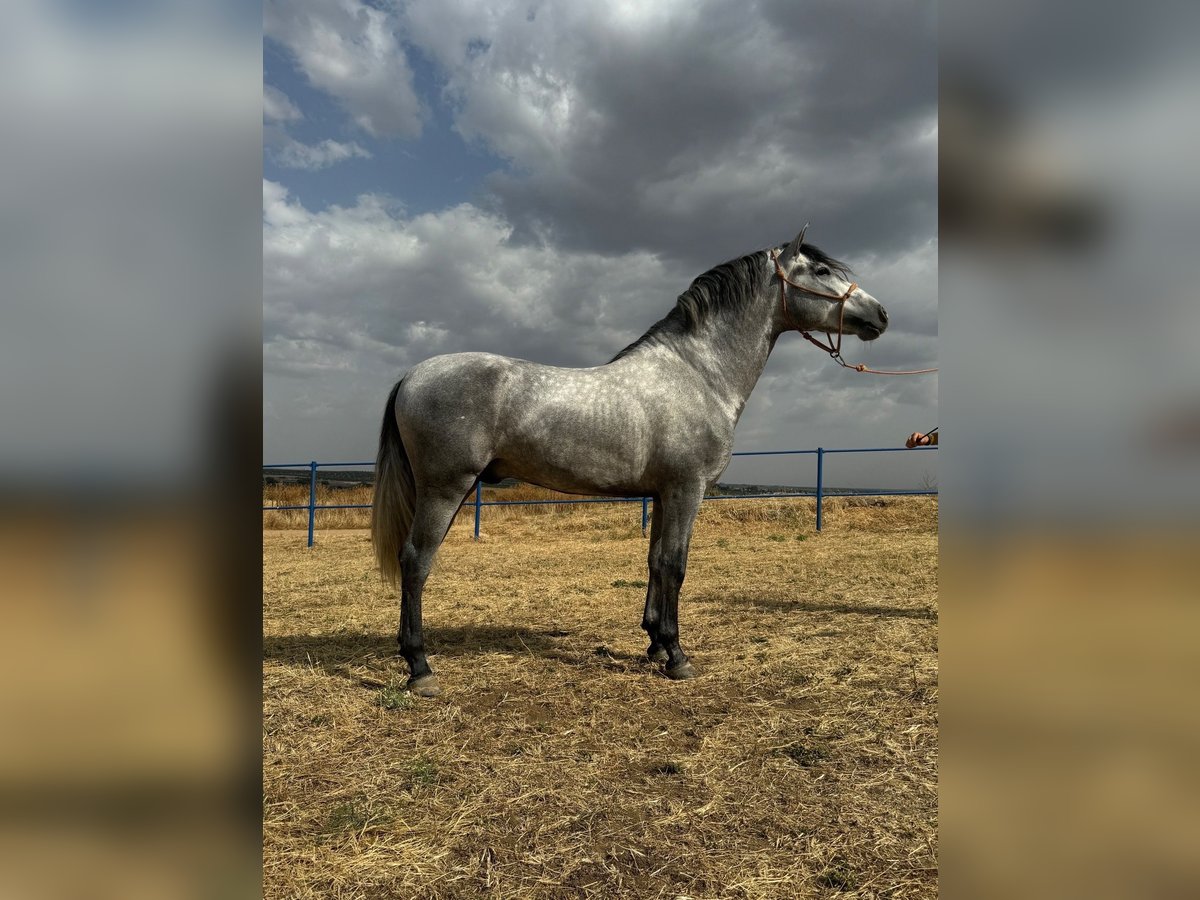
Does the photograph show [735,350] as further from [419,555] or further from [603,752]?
[603,752]

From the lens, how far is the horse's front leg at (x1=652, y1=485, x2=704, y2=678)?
3.68 m

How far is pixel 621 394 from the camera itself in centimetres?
364

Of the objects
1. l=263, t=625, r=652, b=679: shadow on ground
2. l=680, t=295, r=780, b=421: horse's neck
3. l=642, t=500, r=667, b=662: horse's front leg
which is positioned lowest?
l=263, t=625, r=652, b=679: shadow on ground

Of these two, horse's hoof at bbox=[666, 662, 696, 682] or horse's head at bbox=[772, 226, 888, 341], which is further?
horse's head at bbox=[772, 226, 888, 341]

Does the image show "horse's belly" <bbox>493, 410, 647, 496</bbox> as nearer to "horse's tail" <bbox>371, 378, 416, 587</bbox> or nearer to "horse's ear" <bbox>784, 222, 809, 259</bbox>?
"horse's tail" <bbox>371, 378, 416, 587</bbox>

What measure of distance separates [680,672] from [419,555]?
1.50 metres

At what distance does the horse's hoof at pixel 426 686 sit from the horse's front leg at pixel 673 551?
1.21 metres

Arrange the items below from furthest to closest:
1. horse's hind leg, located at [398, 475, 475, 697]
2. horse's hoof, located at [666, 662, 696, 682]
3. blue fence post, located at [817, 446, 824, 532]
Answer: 1. blue fence post, located at [817, 446, 824, 532]
2. horse's hoof, located at [666, 662, 696, 682]
3. horse's hind leg, located at [398, 475, 475, 697]

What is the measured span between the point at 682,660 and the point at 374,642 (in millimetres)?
2141

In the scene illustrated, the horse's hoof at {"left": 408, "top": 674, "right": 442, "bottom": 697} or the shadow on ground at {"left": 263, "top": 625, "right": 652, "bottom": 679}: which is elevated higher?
the horse's hoof at {"left": 408, "top": 674, "right": 442, "bottom": 697}
